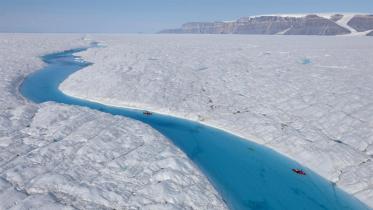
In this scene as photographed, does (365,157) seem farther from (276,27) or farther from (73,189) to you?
(276,27)

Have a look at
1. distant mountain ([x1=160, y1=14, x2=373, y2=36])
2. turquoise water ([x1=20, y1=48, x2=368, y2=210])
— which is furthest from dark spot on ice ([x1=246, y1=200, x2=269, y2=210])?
distant mountain ([x1=160, y1=14, x2=373, y2=36])

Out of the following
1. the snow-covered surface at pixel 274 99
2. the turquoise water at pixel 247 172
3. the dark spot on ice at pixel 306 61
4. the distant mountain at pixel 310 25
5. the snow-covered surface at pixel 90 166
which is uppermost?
the snow-covered surface at pixel 90 166

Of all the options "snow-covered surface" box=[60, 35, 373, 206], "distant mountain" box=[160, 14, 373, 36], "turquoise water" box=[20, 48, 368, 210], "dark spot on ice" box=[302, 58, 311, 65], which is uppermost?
"snow-covered surface" box=[60, 35, 373, 206]

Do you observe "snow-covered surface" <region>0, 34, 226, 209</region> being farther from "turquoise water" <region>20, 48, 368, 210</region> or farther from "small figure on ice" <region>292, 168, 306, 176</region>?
"small figure on ice" <region>292, 168, 306, 176</region>

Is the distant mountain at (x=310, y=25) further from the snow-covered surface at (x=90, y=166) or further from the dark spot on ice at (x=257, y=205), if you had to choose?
the snow-covered surface at (x=90, y=166)

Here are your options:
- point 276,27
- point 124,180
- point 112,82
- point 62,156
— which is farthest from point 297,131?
point 276,27

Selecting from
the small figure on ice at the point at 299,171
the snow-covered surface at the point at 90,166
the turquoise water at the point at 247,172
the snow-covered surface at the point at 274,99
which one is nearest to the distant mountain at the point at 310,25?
the snow-covered surface at the point at 274,99
